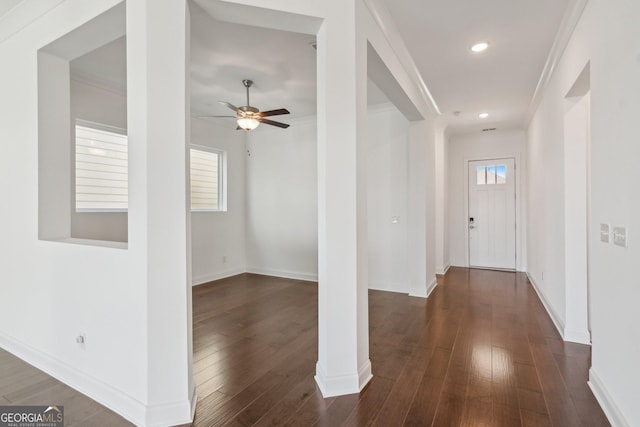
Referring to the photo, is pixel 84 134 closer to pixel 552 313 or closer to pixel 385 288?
pixel 385 288

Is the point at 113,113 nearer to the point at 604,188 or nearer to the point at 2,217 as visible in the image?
the point at 2,217

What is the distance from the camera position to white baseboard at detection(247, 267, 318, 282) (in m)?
5.49

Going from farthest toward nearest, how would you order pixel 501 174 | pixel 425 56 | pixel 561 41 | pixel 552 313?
pixel 501 174, pixel 552 313, pixel 425 56, pixel 561 41

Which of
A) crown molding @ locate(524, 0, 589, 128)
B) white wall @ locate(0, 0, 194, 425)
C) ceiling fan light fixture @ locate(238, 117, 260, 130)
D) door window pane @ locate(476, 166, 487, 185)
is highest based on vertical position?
crown molding @ locate(524, 0, 589, 128)

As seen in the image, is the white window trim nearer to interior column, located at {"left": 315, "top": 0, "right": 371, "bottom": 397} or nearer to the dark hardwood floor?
the dark hardwood floor

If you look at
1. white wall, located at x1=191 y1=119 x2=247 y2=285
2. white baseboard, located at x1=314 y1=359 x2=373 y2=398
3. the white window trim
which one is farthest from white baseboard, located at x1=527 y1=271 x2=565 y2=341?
the white window trim

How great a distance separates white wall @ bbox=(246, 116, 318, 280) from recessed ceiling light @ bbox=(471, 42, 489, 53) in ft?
9.11

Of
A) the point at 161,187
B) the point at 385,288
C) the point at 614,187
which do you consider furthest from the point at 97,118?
the point at 614,187

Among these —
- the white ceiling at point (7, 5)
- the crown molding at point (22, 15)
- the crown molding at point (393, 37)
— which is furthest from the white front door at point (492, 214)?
the white ceiling at point (7, 5)

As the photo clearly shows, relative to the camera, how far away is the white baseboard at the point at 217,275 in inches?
202

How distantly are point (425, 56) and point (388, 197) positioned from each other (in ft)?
6.88

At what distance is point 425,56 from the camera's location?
3295 millimetres

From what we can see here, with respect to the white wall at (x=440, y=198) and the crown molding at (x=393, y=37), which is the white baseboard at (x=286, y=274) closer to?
the white wall at (x=440, y=198)

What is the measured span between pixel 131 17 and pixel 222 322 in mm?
2880
